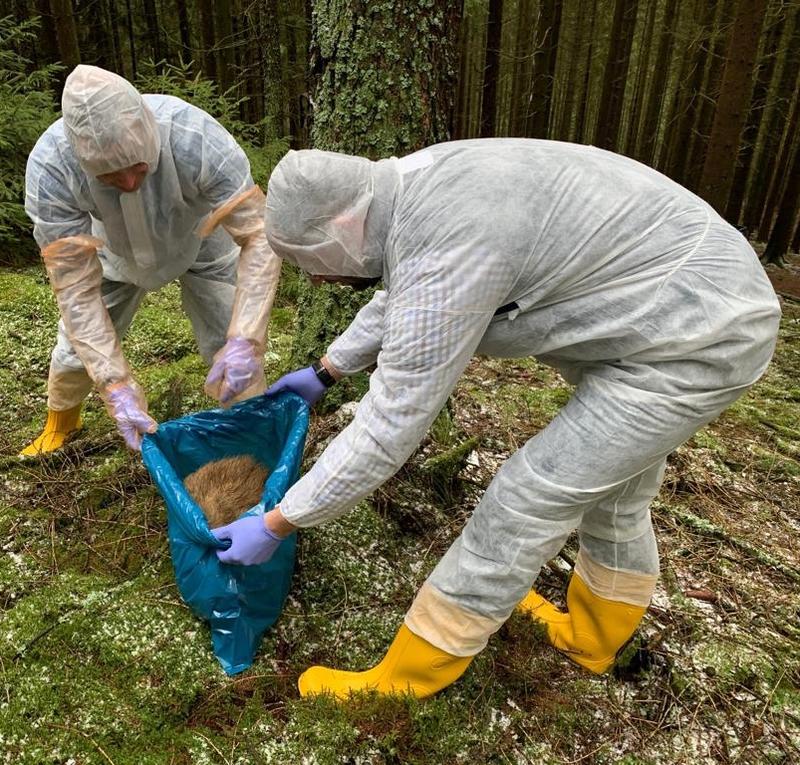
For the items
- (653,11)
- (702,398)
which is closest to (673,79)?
A: (653,11)

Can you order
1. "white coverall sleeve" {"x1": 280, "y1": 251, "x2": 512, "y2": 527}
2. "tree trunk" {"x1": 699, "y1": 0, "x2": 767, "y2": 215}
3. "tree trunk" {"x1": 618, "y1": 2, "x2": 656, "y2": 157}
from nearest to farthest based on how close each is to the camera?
"white coverall sleeve" {"x1": 280, "y1": 251, "x2": 512, "y2": 527}
"tree trunk" {"x1": 699, "y1": 0, "x2": 767, "y2": 215}
"tree trunk" {"x1": 618, "y1": 2, "x2": 656, "y2": 157}

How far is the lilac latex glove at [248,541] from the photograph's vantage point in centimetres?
148

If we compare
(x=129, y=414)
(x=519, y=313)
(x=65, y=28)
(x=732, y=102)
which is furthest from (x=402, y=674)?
(x=65, y=28)

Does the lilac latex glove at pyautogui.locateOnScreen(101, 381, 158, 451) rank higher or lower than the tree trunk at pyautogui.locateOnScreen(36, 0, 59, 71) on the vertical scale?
lower

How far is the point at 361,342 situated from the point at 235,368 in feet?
1.57

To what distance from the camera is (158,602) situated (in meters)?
1.85

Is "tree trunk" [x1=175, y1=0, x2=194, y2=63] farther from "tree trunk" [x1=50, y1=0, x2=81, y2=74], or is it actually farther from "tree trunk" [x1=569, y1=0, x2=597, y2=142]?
"tree trunk" [x1=569, y1=0, x2=597, y2=142]

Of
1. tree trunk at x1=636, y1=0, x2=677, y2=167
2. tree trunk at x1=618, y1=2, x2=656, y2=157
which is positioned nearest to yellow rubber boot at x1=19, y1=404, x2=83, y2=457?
tree trunk at x1=636, y1=0, x2=677, y2=167

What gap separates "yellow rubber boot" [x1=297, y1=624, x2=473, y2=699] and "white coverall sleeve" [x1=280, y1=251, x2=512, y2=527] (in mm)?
493

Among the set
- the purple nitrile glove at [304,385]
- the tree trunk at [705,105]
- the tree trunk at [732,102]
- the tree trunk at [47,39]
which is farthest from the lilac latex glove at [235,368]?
the tree trunk at [705,105]

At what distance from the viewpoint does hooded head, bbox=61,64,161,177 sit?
168cm

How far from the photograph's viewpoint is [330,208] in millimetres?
1317

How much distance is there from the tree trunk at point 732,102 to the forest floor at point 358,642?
4.24 metres

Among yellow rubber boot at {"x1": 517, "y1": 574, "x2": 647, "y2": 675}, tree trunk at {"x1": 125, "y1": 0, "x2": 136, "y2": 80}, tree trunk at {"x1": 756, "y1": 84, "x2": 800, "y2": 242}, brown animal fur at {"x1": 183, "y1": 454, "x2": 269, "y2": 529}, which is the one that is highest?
tree trunk at {"x1": 125, "y1": 0, "x2": 136, "y2": 80}
